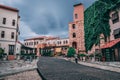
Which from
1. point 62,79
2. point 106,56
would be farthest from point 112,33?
point 62,79

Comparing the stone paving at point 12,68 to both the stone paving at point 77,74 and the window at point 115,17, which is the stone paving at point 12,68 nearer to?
the stone paving at point 77,74

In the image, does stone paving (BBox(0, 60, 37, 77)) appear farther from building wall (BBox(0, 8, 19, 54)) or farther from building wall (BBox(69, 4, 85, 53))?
building wall (BBox(69, 4, 85, 53))

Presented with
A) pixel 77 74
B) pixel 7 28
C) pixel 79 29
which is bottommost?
pixel 77 74

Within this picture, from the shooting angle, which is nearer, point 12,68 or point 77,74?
point 77,74

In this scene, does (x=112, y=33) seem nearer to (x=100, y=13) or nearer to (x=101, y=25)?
(x=101, y=25)

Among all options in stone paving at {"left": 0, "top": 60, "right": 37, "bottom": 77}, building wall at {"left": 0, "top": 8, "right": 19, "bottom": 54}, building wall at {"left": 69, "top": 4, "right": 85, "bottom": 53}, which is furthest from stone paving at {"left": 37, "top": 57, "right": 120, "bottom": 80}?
building wall at {"left": 69, "top": 4, "right": 85, "bottom": 53}

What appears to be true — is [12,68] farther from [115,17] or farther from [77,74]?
[115,17]

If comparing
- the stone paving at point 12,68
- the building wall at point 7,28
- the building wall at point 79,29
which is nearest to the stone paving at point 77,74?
the stone paving at point 12,68

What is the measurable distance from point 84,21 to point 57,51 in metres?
21.2

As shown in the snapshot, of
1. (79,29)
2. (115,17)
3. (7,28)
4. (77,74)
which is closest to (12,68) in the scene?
(77,74)

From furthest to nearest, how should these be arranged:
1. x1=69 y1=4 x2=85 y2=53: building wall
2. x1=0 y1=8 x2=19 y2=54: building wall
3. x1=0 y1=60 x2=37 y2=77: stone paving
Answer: x1=69 y1=4 x2=85 y2=53: building wall < x1=0 y1=8 x2=19 y2=54: building wall < x1=0 y1=60 x2=37 y2=77: stone paving

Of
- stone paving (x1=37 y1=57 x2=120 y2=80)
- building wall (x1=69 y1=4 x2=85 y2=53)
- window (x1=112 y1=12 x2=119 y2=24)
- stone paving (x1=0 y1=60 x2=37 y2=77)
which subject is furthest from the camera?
building wall (x1=69 y1=4 x2=85 y2=53)

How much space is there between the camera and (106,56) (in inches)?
1026

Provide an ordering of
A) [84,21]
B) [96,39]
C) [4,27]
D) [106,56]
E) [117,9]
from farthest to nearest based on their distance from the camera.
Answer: [84,21], [4,27], [96,39], [106,56], [117,9]
